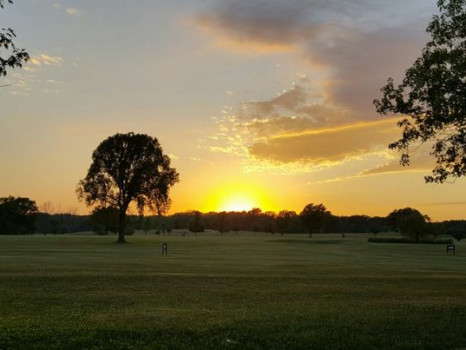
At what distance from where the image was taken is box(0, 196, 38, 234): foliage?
15300cm

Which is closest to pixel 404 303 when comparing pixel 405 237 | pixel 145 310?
pixel 145 310

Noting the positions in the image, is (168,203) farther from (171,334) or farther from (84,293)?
(171,334)

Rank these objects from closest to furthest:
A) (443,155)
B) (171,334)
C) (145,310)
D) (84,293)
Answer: (171,334)
(145,310)
(84,293)
(443,155)

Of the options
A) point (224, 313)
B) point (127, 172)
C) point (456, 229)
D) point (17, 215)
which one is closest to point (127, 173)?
point (127, 172)

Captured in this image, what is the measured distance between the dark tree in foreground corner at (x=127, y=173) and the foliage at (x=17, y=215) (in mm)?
86225

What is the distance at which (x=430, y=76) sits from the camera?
2209cm

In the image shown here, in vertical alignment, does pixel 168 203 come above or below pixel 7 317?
above

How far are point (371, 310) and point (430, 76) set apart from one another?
36.0 feet

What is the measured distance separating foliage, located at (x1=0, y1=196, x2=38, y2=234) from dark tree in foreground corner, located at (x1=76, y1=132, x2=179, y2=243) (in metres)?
86.2

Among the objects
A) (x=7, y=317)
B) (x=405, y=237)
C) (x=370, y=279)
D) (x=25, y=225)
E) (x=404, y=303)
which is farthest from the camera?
(x=25, y=225)

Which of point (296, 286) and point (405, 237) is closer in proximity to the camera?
point (296, 286)

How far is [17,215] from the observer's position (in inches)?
6176

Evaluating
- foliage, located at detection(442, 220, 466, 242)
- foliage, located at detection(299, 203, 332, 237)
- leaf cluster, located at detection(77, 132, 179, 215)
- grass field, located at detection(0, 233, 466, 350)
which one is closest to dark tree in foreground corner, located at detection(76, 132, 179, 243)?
leaf cluster, located at detection(77, 132, 179, 215)

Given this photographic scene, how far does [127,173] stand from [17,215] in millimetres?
92957
